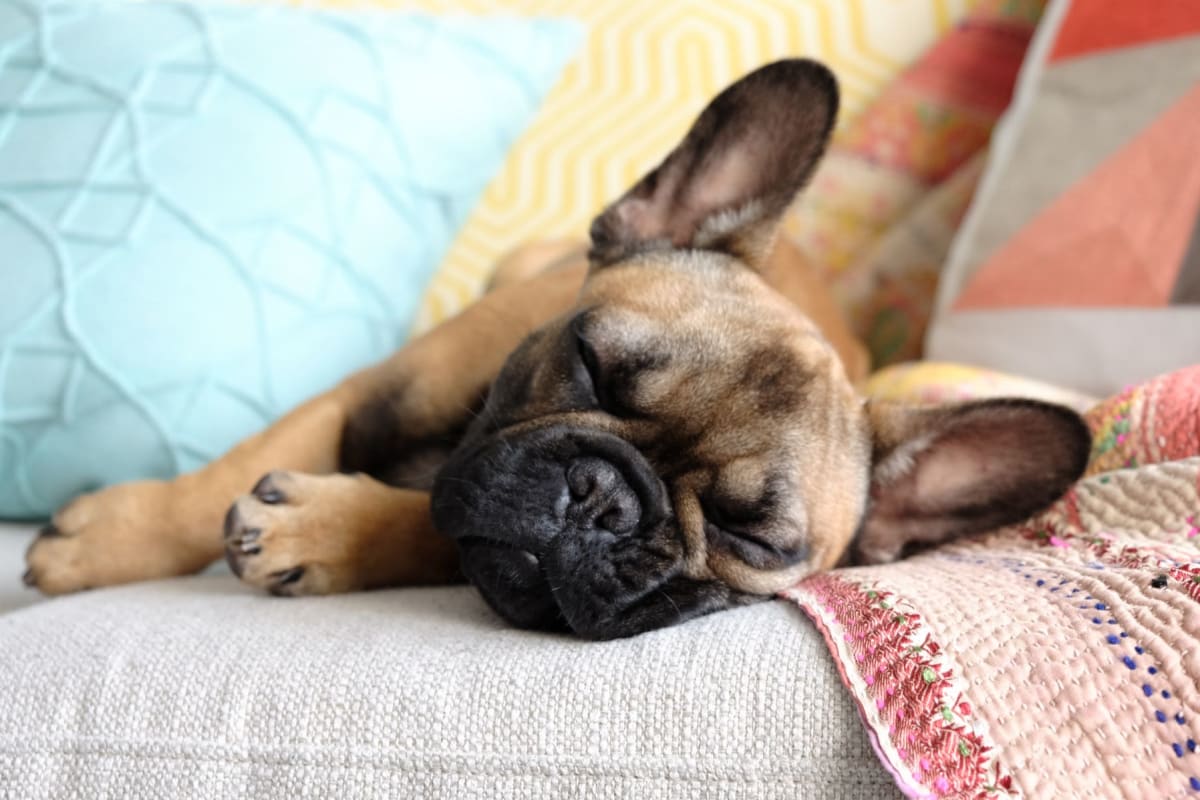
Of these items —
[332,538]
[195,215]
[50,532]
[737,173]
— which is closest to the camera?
[332,538]

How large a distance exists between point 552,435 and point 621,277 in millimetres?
366

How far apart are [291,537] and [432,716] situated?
0.45 m

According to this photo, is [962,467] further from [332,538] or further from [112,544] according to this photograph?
[112,544]

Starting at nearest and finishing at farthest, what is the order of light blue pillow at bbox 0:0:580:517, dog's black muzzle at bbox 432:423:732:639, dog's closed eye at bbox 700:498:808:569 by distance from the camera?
dog's black muzzle at bbox 432:423:732:639 < dog's closed eye at bbox 700:498:808:569 < light blue pillow at bbox 0:0:580:517

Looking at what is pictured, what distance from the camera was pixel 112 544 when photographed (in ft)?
4.69

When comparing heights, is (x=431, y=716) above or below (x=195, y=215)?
below

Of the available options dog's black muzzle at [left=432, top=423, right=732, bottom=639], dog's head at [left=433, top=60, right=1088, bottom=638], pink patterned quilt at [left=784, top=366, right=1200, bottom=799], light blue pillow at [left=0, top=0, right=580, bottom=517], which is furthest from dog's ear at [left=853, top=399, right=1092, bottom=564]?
light blue pillow at [left=0, top=0, right=580, bottom=517]

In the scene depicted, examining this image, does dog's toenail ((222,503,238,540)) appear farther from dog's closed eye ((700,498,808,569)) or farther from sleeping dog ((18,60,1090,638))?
dog's closed eye ((700,498,808,569))

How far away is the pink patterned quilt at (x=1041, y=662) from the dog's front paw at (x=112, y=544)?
35.8 inches

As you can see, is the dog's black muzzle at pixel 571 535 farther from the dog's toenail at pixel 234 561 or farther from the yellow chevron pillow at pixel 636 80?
the yellow chevron pillow at pixel 636 80

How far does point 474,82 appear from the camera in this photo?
219 cm

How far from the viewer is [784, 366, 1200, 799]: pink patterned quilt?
83 cm

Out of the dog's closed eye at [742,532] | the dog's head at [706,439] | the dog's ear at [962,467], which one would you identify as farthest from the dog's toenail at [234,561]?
the dog's ear at [962,467]

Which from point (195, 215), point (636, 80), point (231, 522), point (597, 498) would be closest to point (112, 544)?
point (231, 522)
